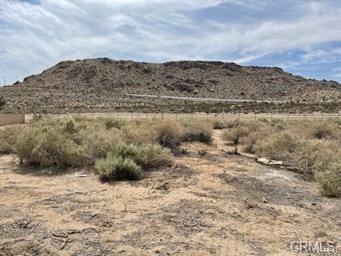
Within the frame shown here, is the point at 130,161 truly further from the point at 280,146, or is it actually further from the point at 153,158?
the point at 280,146

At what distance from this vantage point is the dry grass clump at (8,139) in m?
19.6

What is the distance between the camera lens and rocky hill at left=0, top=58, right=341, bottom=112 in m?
143

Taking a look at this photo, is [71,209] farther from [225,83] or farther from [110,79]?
[225,83]

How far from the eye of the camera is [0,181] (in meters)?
13.8

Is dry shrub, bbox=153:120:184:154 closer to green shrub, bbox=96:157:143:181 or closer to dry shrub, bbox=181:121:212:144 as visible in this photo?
dry shrub, bbox=181:121:212:144

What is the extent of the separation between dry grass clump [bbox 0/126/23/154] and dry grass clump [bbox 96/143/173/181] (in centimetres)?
565

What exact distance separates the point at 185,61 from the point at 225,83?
21677 millimetres

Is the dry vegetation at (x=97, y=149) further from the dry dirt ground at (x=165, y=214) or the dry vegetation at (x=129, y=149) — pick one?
the dry dirt ground at (x=165, y=214)

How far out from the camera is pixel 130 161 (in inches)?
562

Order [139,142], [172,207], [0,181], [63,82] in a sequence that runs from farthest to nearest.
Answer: [63,82]
[139,142]
[0,181]
[172,207]

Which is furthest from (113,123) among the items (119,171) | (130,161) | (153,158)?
(119,171)

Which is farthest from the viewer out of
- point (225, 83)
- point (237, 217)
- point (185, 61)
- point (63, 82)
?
point (185, 61)

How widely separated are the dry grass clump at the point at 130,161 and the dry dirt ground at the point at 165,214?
17.5 inches

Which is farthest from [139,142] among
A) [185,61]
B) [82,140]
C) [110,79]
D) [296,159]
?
[185,61]
